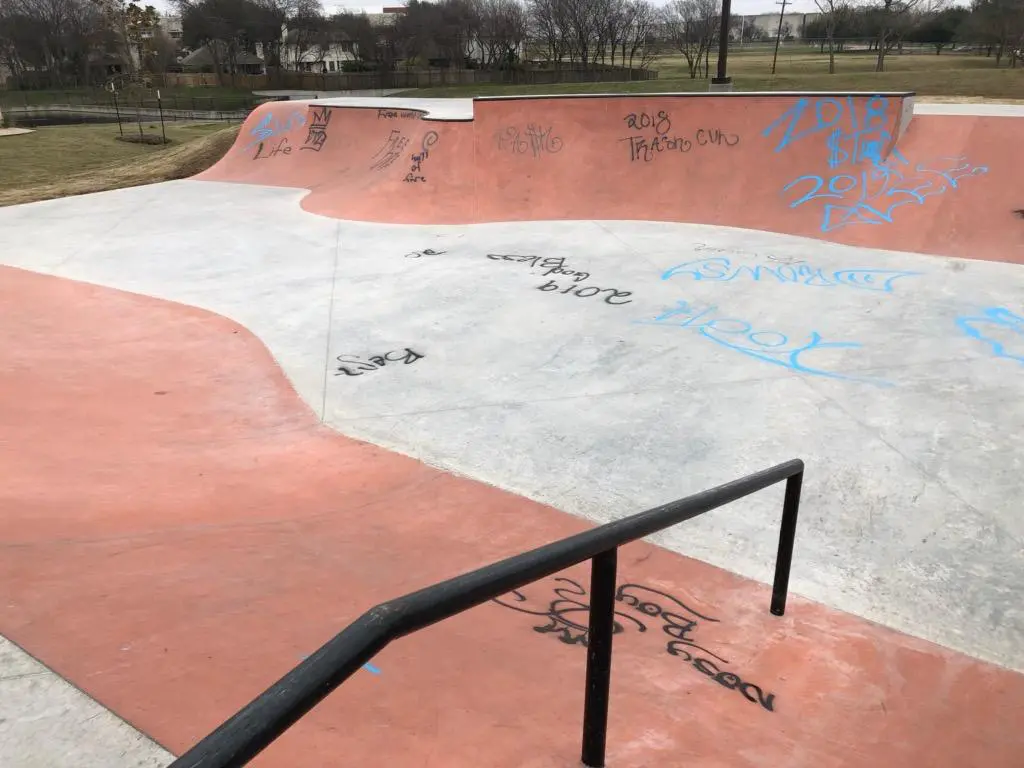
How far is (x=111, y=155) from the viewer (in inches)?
1089

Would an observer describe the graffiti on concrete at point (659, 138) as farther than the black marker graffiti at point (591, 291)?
Yes

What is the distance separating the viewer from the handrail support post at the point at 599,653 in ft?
5.62

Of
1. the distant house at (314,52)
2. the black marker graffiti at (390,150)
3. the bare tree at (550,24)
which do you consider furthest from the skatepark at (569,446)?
the distant house at (314,52)

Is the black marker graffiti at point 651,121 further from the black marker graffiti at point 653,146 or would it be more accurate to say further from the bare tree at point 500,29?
the bare tree at point 500,29

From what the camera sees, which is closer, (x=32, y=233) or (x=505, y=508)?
(x=505, y=508)

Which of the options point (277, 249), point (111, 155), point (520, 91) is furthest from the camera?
point (520, 91)

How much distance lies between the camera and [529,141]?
13.1 metres

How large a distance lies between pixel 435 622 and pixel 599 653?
2.27 feet

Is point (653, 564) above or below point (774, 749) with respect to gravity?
below

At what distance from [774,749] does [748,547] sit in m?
1.74

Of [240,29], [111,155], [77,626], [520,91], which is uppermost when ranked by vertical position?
[240,29]

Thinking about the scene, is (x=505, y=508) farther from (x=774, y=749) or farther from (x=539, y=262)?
(x=539, y=262)

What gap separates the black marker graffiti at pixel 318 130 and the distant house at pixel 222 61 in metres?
63.2

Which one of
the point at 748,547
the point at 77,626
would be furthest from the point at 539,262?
the point at 77,626
